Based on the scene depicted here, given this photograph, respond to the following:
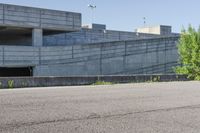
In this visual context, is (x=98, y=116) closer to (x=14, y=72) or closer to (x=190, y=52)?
(x=190, y=52)

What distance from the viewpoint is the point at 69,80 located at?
81.5 feet

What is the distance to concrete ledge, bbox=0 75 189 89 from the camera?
22.1 meters

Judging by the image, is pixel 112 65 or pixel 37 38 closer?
pixel 37 38

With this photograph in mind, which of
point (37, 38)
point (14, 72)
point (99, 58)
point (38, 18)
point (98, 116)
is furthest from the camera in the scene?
point (99, 58)

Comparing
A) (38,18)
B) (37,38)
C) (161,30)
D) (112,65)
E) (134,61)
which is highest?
(161,30)

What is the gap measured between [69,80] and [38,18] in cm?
1859

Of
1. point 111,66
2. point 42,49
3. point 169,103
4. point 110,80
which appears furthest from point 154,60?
point 169,103

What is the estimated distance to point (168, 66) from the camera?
54.9 m

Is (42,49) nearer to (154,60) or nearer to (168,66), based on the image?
(154,60)

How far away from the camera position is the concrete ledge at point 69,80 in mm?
22125

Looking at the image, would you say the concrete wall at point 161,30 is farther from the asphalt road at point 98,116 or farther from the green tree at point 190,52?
the asphalt road at point 98,116

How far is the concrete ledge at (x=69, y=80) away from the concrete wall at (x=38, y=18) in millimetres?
16805

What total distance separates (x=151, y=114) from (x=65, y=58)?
32632mm

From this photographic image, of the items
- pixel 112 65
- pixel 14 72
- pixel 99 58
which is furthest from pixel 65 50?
pixel 112 65
